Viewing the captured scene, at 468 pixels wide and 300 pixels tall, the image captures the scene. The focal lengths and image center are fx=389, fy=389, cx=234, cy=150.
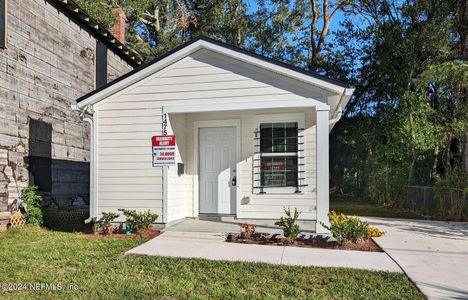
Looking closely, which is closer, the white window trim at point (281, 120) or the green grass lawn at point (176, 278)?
the green grass lawn at point (176, 278)

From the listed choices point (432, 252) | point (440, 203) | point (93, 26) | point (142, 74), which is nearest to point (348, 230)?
point (432, 252)

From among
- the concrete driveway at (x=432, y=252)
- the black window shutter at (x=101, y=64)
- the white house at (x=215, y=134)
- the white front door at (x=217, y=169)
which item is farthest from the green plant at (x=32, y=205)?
the concrete driveway at (x=432, y=252)

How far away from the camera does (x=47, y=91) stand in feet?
31.2

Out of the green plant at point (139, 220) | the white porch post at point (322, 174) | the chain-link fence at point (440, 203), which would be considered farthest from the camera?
the chain-link fence at point (440, 203)

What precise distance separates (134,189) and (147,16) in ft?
59.5

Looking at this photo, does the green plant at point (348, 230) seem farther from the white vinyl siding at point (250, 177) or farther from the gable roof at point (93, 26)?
the gable roof at point (93, 26)

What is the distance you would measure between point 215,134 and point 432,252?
4897 millimetres

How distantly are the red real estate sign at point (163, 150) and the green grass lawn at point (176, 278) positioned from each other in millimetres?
2071

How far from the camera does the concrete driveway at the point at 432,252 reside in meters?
4.55

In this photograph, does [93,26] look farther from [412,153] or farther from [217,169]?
[412,153]

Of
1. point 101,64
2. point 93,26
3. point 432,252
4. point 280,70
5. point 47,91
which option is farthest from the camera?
point 101,64

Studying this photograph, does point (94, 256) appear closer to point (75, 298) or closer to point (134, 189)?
point (75, 298)

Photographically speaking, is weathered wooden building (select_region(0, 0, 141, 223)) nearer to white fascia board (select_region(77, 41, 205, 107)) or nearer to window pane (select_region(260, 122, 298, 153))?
white fascia board (select_region(77, 41, 205, 107))

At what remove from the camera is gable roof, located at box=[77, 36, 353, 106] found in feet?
23.4
